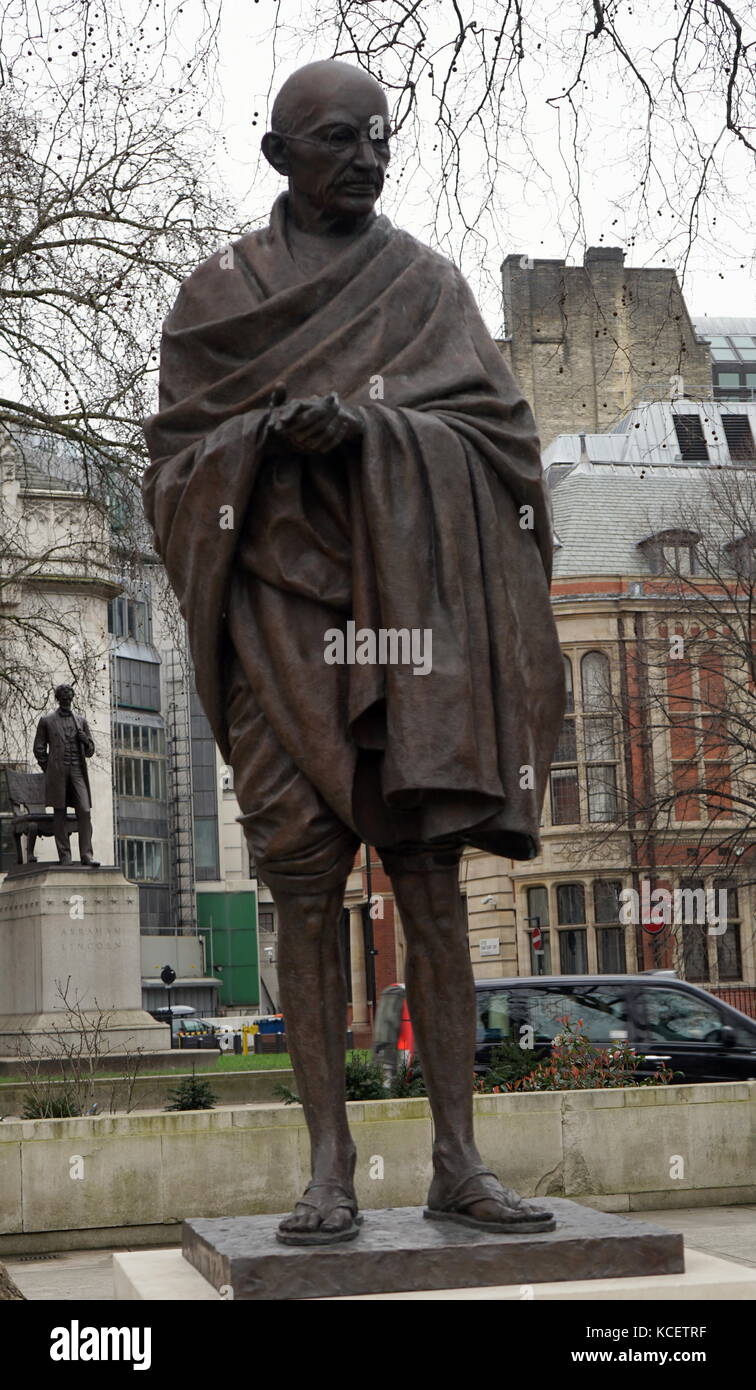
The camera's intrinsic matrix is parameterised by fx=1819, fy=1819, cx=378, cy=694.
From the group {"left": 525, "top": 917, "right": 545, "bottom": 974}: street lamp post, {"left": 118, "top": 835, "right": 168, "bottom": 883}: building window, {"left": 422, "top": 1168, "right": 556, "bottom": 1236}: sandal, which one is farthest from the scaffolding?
{"left": 422, "top": 1168, "right": 556, "bottom": 1236}: sandal

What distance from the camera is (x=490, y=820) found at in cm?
431

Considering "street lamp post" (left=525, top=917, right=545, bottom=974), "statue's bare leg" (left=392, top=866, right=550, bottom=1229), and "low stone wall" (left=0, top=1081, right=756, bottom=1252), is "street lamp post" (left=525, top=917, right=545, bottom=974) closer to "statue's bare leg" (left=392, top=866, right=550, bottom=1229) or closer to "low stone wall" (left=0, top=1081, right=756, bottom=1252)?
"low stone wall" (left=0, top=1081, right=756, bottom=1252)

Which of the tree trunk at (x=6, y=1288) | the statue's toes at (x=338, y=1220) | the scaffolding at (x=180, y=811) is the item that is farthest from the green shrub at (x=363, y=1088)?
the scaffolding at (x=180, y=811)

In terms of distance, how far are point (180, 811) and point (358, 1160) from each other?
7422 cm

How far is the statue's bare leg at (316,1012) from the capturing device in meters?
4.34

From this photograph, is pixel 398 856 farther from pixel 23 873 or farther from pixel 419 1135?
pixel 23 873

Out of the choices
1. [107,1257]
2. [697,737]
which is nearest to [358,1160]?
[107,1257]

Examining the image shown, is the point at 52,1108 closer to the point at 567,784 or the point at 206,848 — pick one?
the point at 567,784

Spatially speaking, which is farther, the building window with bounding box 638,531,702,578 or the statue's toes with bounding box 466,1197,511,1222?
the building window with bounding box 638,531,702,578

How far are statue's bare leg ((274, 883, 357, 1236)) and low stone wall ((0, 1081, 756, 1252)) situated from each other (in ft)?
20.8

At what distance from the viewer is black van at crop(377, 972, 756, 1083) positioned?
56.1ft

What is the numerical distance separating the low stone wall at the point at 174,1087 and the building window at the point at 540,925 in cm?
2646

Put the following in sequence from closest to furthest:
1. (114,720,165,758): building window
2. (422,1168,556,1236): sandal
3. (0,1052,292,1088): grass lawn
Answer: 1. (422,1168,556,1236): sandal
2. (0,1052,292,1088): grass lawn
3. (114,720,165,758): building window

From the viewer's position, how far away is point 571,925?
1827 inches
